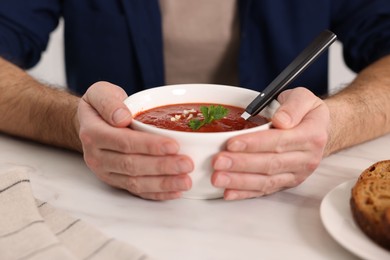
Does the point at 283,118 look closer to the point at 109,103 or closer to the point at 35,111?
the point at 109,103

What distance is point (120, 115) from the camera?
102 centimetres

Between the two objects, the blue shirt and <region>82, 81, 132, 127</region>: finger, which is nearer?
<region>82, 81, 132, 127</region>: finger

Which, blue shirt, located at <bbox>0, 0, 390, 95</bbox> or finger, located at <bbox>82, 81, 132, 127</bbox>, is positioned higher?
finger, located at <bbox>82, 81, 132, 127</bbox>

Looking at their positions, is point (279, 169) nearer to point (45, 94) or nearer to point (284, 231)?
point (284, 231)

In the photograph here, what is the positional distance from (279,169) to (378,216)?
8.3 inches

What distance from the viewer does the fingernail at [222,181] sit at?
99 centimetres

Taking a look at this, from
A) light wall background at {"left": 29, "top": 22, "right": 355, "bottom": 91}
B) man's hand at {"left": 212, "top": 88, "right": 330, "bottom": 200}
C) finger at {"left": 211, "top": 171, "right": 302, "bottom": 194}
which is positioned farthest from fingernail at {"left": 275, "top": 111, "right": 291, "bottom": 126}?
light wall background at {"left": 29, "top": 22, "right": 355, "bottom": 91}

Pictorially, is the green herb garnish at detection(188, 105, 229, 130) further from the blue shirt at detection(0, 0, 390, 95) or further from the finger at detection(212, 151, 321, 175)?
the blue shirt at detection(0, 0, 390, 95)

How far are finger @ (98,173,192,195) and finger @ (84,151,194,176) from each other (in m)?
0.01

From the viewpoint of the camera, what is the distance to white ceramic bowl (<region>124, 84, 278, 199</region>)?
962mm

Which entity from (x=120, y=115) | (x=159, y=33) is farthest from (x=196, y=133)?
(x=159, y=33)

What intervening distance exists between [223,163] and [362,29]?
43.8 inches

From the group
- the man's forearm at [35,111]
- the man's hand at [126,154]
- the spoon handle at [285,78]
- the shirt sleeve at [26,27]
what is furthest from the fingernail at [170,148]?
the shirt sleeve at [26,27]

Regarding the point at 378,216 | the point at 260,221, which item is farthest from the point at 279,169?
the point at 378,216
